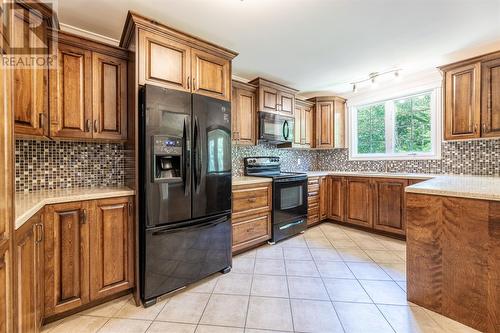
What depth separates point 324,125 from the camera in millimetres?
4102

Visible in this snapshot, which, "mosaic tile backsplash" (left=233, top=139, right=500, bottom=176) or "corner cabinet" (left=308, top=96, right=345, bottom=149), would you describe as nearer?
"mosaic tile backsplash" (left=233, top=139, right=500, bottom=176)

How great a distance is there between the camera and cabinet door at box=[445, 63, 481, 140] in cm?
247

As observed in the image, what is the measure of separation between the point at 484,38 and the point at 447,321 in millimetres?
2775

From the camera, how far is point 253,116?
3.20 metres

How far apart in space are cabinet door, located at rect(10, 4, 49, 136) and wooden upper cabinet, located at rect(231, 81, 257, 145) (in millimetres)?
1859

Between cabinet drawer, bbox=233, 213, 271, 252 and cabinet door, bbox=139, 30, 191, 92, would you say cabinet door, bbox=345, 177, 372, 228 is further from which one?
cabinet door, bbox=139, 30, 191, 92

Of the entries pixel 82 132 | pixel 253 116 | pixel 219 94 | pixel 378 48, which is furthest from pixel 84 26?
pixel 378 48

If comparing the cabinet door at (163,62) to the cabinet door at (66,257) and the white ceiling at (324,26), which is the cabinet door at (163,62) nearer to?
the white ceiling at (324,26)

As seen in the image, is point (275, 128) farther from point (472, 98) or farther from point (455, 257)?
point (455, 257)

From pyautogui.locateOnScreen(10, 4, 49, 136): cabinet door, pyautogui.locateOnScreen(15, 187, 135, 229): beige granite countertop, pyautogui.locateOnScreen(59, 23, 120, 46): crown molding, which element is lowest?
pyautogui.locateOnScreen(15, 187, 135, 229): beige granite countertop

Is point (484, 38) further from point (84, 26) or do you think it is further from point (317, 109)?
point (84, 26)

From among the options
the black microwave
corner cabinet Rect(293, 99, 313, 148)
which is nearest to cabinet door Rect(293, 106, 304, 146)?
corner cabinet Rect(293, 99, 313, 148)

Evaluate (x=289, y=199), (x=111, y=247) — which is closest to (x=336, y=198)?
(x=289, y=199)

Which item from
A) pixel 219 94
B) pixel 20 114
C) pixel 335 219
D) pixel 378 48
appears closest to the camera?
pixel 20 114
